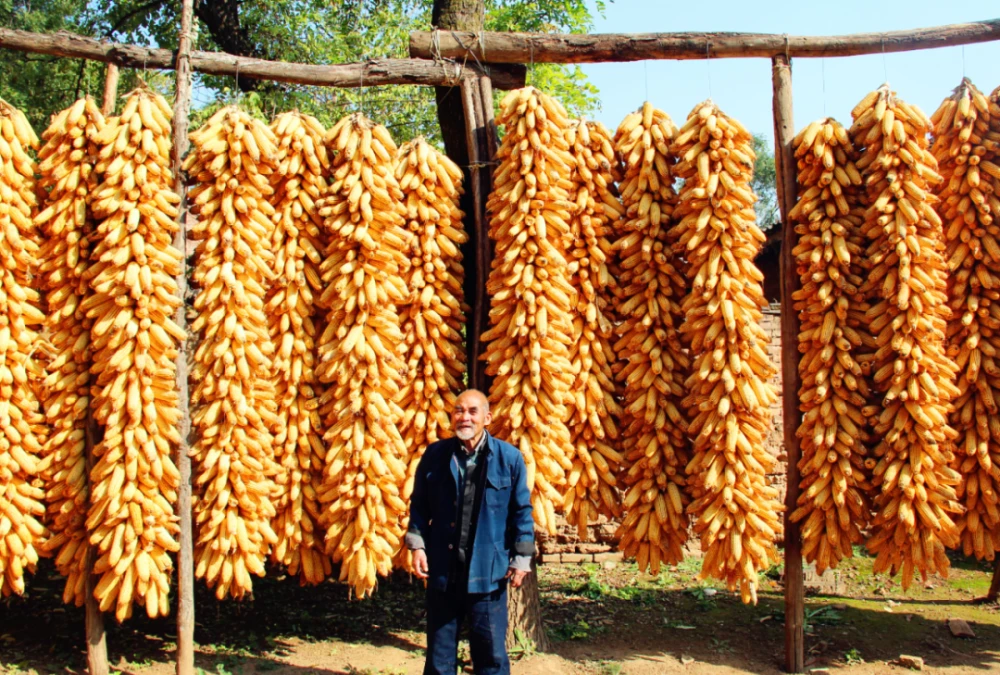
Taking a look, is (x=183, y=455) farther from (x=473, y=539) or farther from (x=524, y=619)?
(x=524, y=619)

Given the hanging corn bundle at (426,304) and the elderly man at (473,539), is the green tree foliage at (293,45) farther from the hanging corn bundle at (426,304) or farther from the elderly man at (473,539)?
the elderly man at (473,539)

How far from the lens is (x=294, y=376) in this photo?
4.37m

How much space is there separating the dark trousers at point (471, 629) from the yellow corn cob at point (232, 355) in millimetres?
1037

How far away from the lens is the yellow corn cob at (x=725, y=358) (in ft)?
14.1

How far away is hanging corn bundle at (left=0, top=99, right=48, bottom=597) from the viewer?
13.3 ft

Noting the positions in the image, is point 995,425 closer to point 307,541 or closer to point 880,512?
point 880,512

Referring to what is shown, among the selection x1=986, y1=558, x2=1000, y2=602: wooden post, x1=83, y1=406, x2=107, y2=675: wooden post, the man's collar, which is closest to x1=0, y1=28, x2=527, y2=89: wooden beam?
x1=83, y1=406, x2=107, y2=675: wooden post

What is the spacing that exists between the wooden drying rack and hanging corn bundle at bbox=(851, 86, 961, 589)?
0.44m

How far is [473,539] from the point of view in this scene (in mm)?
3688

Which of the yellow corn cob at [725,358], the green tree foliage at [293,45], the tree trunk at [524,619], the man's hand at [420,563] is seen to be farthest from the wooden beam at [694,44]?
the green tree foliage at [293,45]


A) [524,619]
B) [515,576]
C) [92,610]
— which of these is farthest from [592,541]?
[92,610]

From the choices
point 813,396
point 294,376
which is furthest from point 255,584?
point 813,396

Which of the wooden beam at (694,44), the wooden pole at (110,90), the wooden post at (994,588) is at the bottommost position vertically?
the wooden post at (994,588)

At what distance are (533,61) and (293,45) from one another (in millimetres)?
7457
